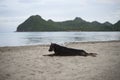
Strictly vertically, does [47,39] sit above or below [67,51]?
below

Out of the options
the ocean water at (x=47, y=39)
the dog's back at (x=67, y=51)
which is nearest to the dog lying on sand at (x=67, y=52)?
the dog's back at (x=67, y=51)

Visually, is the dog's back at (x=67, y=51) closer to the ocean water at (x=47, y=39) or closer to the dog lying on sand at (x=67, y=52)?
the dog lying on sand at (x=67, y=52)

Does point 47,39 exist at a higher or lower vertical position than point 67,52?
lower

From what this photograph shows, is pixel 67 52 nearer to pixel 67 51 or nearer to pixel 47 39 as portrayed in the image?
pixel 67 51

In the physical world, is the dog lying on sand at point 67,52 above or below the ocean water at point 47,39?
above

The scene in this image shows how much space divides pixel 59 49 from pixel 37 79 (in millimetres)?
5965

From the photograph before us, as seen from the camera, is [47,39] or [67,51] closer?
[67,51]

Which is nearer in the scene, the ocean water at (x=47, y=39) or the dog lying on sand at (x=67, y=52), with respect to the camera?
the dog lying on sand at (x=67, y=52)

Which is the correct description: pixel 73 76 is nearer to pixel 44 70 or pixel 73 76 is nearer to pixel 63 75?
pixel 63 75

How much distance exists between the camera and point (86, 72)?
7.51 meters

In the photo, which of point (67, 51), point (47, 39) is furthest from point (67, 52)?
point (47, 39)

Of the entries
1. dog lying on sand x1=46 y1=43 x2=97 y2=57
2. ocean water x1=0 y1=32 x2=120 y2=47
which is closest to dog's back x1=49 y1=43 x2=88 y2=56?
dog lying on sand x1=46 y1=43 x2=97 y2=57

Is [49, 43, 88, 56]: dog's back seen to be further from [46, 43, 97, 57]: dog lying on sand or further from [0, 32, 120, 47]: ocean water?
[0, 32, 120, 47]: ocean water

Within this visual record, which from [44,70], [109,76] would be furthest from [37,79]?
[109,76]
